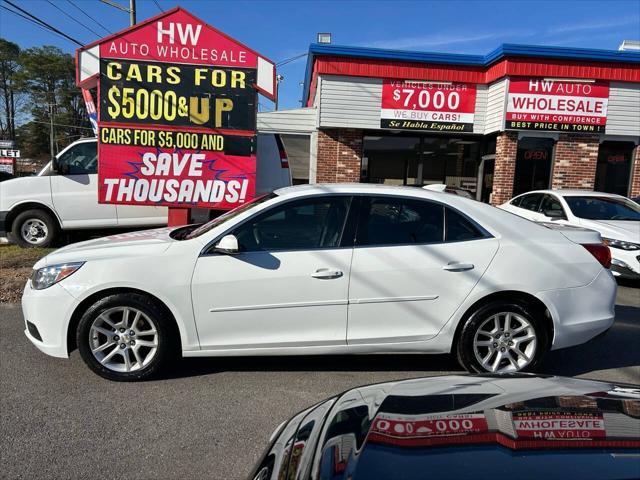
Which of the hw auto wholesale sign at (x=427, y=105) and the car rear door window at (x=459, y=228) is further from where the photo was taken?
the hw auto wholesale sign at (x=427, y=105)

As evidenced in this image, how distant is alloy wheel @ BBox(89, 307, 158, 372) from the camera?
12.5 ft

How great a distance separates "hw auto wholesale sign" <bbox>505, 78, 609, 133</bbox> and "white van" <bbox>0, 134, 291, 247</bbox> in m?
7.28

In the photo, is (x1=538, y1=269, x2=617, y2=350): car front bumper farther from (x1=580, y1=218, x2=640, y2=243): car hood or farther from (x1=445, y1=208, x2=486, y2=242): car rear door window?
(x1=580, y1=218, x2=640, y2=243): car hood

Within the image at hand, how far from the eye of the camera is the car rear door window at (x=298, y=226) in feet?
12.7

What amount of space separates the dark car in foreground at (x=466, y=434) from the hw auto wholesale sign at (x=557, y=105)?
39.4 feet

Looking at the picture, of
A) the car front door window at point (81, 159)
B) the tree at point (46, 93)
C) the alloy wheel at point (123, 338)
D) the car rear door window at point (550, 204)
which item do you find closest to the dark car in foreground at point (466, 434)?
the alloy wheel at point (123, 338)

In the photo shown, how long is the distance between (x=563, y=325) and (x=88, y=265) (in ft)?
12.5

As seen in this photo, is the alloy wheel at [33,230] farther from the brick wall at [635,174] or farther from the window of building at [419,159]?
the brick wall at [635,174]

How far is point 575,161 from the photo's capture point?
1339cm

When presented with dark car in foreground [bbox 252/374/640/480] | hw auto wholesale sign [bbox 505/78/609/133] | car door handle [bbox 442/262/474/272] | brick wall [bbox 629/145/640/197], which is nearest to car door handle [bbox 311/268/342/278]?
car door handle [bbox 442/262/474/272]

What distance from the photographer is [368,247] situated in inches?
153

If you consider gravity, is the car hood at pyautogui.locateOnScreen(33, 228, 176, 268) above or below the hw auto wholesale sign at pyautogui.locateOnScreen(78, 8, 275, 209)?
Answer: below

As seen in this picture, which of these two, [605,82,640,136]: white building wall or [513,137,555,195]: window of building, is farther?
[513,137,555,195]: window of building

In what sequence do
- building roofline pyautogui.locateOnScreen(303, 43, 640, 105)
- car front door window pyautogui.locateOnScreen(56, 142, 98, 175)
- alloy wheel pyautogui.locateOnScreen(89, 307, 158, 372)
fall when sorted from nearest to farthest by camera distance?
alloy wheel pyautogui.locateOnScreen(89, 307, 158, 372), car front door window pyautogui.locateOnScreen(56, 142, 98, 175), building roofline pyautogui.locateOnScreen(303, 43, 640, 105)
